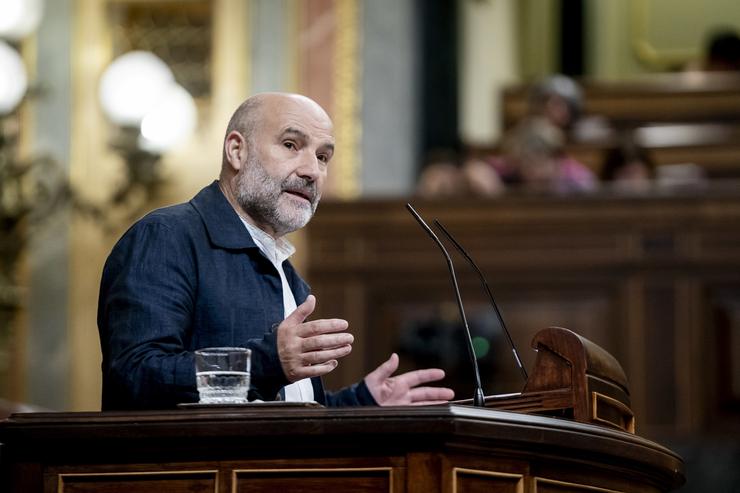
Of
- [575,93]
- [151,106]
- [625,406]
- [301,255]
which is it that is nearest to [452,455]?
[625,406]

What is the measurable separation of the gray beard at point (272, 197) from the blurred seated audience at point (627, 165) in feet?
16.0

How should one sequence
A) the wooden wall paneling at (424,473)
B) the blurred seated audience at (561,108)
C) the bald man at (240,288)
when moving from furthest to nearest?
1. the blurred seated audience at (561,108)
2. the bald man at (240,288)
3. the wooden wall paneling at (424,473)

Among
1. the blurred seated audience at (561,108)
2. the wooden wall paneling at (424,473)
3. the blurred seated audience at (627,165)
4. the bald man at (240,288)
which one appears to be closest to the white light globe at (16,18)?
the blurred seated audience at (561,108)

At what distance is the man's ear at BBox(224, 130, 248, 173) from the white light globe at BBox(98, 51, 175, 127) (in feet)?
17.4

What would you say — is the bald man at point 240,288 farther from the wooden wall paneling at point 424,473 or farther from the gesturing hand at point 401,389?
the wooden wall paneling at point 424,473

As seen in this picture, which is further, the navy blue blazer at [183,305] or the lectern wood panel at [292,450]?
the navy blue blazer at [183,305]

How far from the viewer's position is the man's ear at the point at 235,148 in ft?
11.3

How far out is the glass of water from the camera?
2.88m

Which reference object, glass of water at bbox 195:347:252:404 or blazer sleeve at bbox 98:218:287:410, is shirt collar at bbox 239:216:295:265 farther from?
glass of water at bbox 195:347:252:404

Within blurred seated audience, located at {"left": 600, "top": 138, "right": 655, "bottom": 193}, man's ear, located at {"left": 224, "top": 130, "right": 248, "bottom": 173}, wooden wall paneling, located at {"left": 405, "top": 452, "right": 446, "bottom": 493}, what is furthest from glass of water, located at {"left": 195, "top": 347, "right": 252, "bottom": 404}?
blurred seated audience, located at {"left": 600, "top": 138, "right": 655, "bottom": 193}

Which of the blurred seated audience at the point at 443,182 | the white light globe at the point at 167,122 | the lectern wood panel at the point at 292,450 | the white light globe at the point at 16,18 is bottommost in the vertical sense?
the lectern wood panel at the point at 292,450

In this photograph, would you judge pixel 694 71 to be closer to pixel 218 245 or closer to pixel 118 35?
pixel 118 35

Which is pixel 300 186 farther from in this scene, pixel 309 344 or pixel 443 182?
pixel 443 182

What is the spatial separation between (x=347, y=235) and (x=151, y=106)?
1.73m
